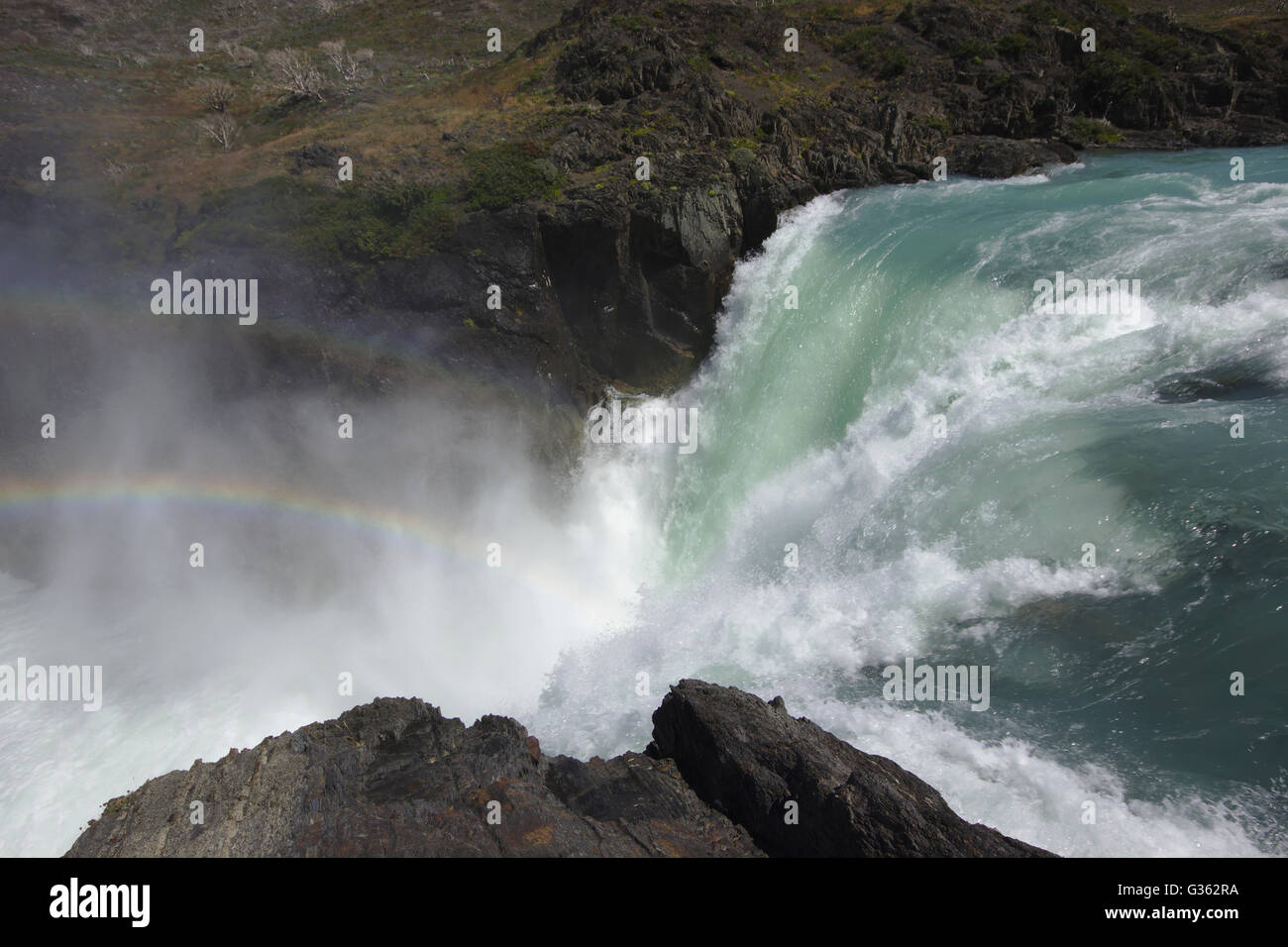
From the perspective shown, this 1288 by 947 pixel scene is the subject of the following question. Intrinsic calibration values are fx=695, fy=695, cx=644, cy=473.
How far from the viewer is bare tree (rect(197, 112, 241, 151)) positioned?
961 inches

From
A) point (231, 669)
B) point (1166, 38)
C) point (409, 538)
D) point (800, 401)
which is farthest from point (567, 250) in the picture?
point (1166, 38)

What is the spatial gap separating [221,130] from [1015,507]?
92.2ft

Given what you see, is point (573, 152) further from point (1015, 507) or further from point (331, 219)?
point (1015, 507)

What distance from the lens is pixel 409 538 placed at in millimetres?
15273

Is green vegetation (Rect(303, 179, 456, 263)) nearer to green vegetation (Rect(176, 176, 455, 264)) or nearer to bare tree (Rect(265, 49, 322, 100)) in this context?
green vegetation (Rect(176, 176, 455, 264))

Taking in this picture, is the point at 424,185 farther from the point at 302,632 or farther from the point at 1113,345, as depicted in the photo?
the point at 1113,345

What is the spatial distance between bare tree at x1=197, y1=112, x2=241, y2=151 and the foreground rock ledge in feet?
79.1

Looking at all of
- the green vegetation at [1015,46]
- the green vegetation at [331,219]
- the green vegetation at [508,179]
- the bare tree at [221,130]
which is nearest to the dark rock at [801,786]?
the green vegetation at [331,219]

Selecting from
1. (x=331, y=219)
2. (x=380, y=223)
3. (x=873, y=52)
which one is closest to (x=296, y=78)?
(x=331, y=219)

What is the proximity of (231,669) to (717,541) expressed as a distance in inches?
407

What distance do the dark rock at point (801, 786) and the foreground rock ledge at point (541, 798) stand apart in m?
0.02

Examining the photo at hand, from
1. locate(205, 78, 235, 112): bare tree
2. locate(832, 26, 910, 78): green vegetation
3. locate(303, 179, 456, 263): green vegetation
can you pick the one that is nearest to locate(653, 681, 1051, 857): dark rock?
locate(303, 179, 456, 263): green vegetation

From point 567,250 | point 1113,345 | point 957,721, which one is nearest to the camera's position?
point 957,721

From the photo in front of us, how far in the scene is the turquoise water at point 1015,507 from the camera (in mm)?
8195
